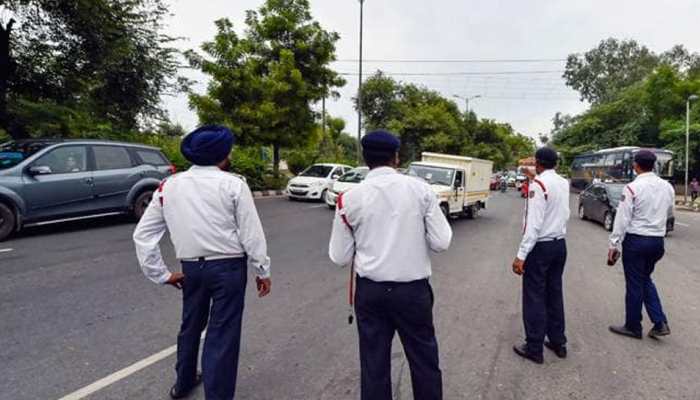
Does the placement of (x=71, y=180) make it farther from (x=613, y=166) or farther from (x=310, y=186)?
(x=613, y=166)

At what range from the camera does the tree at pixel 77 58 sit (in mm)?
11195

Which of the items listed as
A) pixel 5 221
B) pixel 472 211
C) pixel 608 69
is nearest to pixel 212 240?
pixel 5 221

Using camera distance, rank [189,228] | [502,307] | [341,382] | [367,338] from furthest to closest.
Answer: [502,307] → [341,382] → [189,228] → [367,338]

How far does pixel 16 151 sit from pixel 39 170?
2.50 feet

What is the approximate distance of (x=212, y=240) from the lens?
2.48 metres

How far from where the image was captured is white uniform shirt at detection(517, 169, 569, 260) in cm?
347

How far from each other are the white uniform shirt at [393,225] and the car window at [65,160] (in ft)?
26.9

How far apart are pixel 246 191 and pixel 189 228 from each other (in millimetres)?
412

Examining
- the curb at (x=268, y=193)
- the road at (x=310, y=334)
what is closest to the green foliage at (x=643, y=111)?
the curb at (x=268, y=193)

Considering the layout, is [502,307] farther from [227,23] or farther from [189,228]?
[227,23]

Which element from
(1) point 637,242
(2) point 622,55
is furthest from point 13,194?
(2) point 622,55

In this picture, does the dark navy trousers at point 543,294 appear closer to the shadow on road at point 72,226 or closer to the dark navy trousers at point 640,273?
the dark navy trousers at point 640,273

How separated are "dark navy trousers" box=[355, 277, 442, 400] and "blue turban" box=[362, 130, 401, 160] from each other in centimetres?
72

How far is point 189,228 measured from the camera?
8.15 feet
